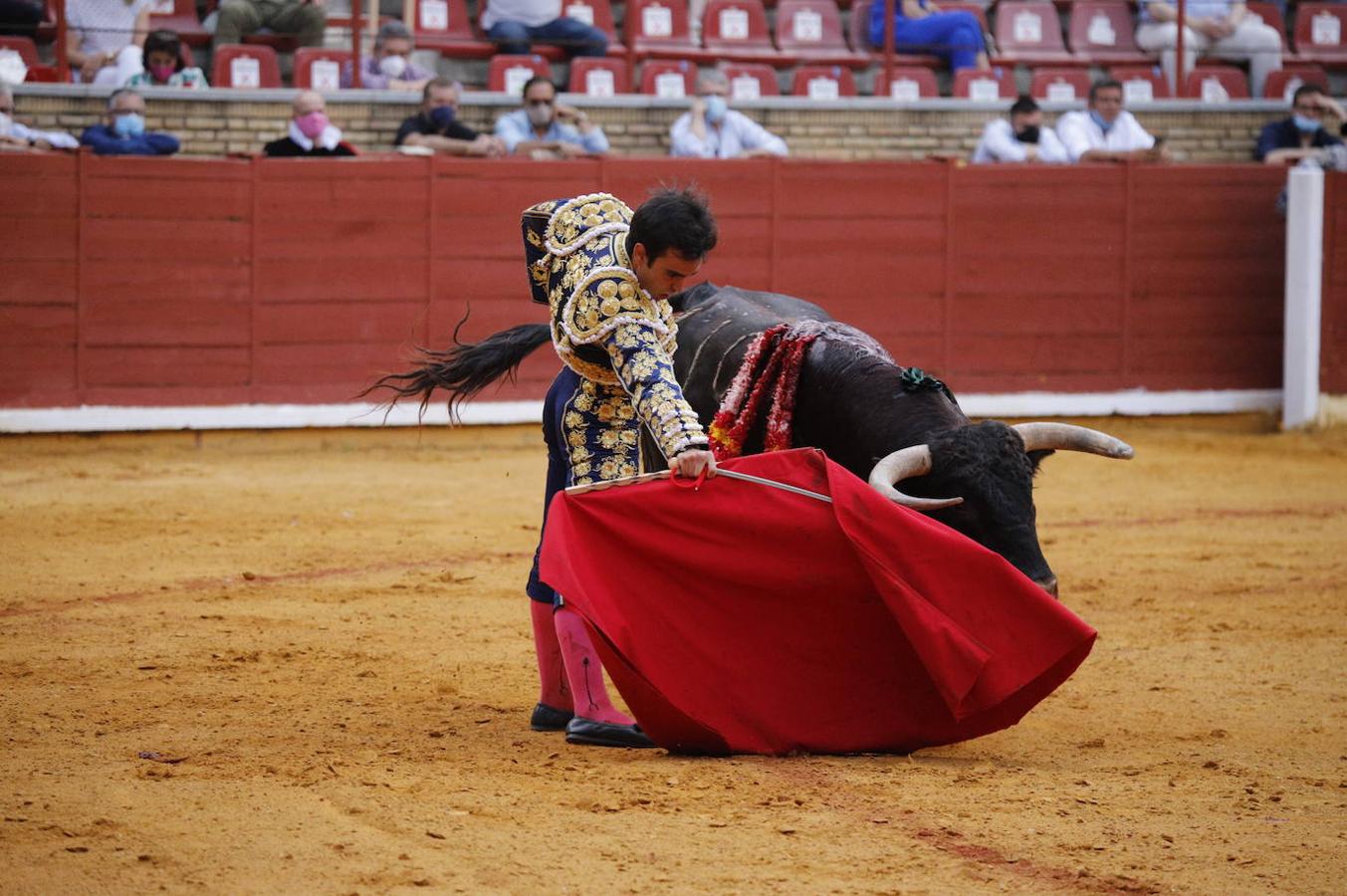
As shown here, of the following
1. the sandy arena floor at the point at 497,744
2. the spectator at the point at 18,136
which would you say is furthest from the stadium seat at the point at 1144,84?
the spectator at the point at 18,136

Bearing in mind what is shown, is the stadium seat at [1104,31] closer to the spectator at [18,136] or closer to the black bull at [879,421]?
the spectator at [18,136]

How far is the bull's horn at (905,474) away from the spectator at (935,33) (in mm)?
7409

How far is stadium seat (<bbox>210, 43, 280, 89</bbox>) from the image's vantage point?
9219 millimetres

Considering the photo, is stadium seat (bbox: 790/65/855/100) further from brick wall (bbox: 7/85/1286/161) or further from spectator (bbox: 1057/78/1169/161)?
spectator (bbox: 1057/78/1169/161)

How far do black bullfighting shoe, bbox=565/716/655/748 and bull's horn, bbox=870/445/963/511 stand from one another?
0.68 metres

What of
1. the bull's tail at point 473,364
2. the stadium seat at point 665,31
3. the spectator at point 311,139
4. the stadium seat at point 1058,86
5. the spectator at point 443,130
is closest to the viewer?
the bull's tail at point 473,364

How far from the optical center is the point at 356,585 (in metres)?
5.18

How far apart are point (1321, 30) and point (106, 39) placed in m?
7.89

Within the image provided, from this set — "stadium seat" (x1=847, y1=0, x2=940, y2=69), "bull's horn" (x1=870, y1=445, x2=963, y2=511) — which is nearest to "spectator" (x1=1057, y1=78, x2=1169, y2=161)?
"stadium seat" (x1=847, y1=0, x2=940, y2=69)

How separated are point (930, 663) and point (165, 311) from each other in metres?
6.17

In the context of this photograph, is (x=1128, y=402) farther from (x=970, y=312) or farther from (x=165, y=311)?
(x=165, y=311)

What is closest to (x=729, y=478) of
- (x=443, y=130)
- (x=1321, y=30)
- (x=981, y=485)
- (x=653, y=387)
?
(x=653, y=387)

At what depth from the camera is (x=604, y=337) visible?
3188 mm

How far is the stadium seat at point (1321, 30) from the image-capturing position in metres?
11.5
